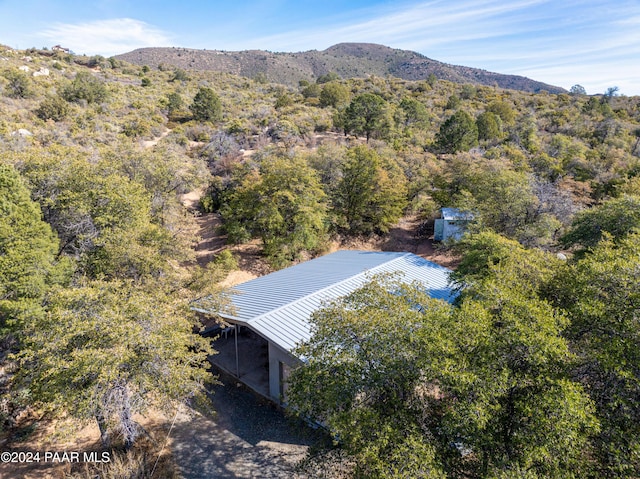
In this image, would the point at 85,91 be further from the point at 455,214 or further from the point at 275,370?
the point at 275,370

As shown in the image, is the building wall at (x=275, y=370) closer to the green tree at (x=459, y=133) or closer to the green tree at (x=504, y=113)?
the green tree at (x=459, y=133)

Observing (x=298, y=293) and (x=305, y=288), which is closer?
(x=298, y=293)

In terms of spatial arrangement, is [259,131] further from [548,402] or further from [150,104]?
[548,402]

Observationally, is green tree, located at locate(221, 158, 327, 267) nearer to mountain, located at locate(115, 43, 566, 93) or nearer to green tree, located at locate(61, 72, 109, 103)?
green tree, located at locate(61, 72, 109, 103)

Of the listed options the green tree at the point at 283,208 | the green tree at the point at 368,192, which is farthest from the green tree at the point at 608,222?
the green tree at the point at 283,208

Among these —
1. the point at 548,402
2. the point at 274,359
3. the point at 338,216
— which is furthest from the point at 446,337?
the point at 338,216

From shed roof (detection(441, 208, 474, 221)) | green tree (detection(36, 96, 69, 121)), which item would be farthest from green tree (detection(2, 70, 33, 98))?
shed roof (detection(441, 208, 474, 221))

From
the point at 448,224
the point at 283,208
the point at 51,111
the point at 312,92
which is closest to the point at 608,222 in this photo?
the point at 448,224
